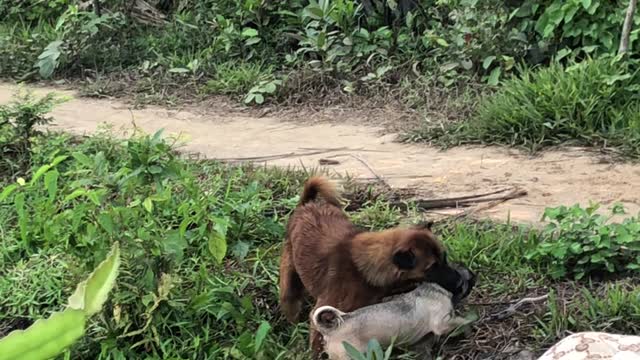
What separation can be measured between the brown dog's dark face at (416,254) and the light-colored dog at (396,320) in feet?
0.34

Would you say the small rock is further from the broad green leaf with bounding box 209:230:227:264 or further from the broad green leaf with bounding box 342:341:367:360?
the broad green leaf with bounding box 209:230:227:264

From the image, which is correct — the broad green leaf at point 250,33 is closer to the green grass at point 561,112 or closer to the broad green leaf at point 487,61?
the broad green leaf at point 487,61

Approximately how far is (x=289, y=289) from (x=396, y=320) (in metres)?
0.60

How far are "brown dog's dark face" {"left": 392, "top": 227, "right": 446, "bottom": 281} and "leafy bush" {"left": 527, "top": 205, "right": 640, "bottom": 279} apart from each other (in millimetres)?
797

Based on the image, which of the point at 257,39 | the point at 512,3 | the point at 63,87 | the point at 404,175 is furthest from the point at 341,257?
the point at 63,87

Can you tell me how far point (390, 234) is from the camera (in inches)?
136

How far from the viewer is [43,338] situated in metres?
1.08

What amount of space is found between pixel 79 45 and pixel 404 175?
196 inches

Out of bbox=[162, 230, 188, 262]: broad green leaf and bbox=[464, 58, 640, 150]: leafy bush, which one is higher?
bbox=[162, 230, 188, 262]: broad green leaf

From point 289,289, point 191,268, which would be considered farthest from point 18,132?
point 289,289

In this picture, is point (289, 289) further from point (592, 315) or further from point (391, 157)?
point (391, 157)

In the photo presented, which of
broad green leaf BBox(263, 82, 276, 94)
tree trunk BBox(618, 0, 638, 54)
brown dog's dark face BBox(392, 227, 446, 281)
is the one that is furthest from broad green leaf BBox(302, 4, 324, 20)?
brown dog's dark face BBox(392, 227, 446, 281)

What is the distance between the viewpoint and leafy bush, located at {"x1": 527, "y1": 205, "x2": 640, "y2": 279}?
384 cm

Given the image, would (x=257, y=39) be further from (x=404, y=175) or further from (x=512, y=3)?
(x=404, y=175)
